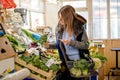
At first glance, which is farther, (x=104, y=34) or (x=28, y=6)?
(x=104, y=34)

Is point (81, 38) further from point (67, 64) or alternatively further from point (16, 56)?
point (16, 56)

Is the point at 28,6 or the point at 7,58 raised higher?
the point at 28,6

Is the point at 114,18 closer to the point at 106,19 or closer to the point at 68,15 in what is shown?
the point at 106,19

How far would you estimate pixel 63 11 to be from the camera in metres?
2.12

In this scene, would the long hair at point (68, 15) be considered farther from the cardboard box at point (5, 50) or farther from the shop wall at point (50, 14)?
the shop wall at point (50, 14)

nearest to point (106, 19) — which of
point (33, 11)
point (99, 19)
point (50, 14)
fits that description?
point (99, 19)

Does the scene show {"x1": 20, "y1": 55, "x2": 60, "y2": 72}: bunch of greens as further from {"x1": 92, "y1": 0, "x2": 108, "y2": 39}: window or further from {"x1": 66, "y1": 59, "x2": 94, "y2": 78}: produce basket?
{"x1": 92, "y1": 0, "x2": 108, "y2": 39}: window

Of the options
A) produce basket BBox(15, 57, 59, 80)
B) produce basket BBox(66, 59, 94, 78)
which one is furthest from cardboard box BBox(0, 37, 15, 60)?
produce basket BBox(66, 59, 94, 78)

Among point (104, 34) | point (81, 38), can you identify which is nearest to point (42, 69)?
point (81, 38)

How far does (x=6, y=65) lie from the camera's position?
1953mm

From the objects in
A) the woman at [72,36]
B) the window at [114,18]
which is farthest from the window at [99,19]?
the woman at [72,36]

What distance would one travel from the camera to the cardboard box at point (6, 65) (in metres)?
1.88

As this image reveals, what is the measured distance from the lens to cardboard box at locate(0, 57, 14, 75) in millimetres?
1883

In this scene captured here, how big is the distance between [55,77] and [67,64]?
0.87 ft
